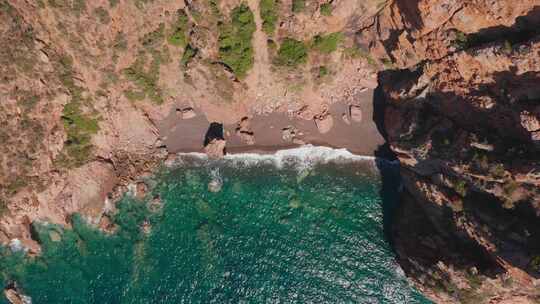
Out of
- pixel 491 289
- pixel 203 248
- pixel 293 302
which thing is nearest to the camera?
pixel 491 289

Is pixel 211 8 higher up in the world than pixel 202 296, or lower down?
higher up

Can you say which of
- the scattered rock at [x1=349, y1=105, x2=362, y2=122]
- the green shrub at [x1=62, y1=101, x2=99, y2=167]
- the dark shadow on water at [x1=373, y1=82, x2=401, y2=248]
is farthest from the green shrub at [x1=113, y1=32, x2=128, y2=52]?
the dark shadow on water at [x1=373, y1=82, x2=401, y2=248]

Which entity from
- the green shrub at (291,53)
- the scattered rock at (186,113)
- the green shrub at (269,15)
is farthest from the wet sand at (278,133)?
the green shrub at (269,15)

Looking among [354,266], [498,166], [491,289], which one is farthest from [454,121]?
[354,266]

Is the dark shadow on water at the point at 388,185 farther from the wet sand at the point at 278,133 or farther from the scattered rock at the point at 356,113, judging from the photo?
the scattered rock at the point at 356,113

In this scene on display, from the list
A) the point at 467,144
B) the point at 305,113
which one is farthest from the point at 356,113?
the point at 467,144

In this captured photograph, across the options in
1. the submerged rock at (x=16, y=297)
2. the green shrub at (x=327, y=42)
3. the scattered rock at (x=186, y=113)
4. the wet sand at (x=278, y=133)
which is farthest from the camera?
the scattered rock at (x=186, y=113)

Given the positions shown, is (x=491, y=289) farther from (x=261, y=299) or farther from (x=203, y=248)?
(x=203, y=248)
